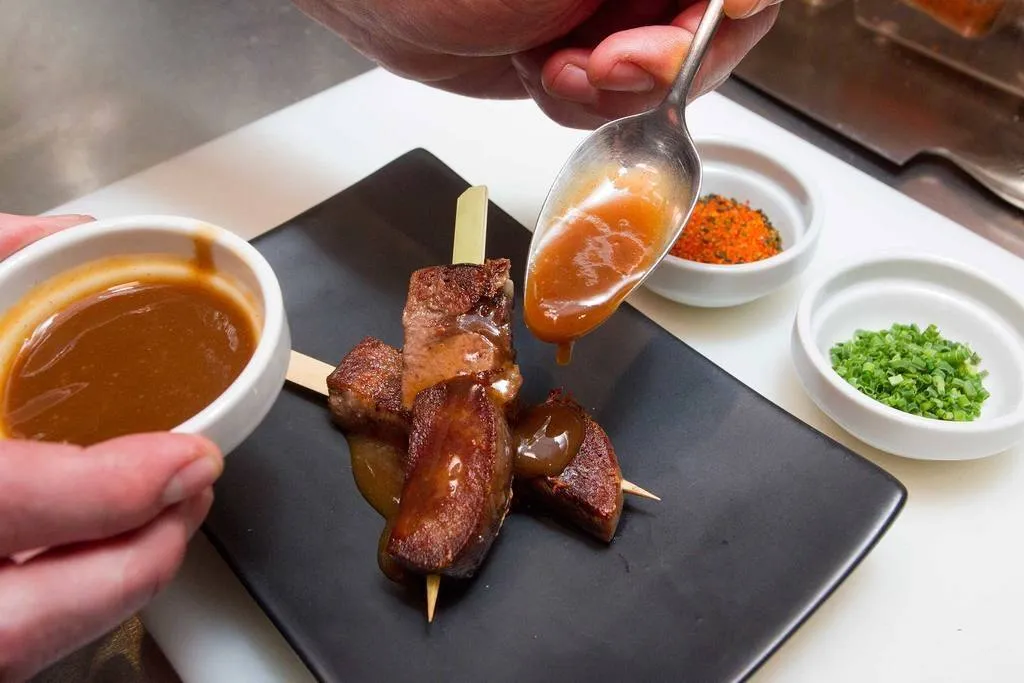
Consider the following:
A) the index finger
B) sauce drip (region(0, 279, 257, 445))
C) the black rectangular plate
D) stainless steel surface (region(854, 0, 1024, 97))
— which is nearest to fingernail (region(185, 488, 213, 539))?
sauce drip (region(0, 279, 257, 445))

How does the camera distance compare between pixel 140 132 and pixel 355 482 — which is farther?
pixel 140 132

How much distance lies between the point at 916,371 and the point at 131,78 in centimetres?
371

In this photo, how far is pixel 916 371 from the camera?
6.89ft

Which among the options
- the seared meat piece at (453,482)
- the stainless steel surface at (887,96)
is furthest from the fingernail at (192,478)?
the stainless steel surface at (887,96)

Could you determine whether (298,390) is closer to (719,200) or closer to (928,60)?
(719,200)

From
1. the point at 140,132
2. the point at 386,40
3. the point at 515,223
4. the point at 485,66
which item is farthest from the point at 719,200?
the point at 140,132

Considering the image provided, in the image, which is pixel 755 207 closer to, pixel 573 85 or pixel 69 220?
pixel 573 85

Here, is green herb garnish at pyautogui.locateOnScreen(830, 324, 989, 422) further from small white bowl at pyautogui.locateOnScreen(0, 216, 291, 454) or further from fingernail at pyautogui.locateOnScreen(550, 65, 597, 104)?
small white bowl at pyautogui.locateOnScreen(0, 216, 291, 454)

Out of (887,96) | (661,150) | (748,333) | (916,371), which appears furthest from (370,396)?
(887,96)

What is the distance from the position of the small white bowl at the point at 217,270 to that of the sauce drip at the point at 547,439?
58 centimetres

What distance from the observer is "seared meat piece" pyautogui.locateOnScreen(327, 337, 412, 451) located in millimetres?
1875

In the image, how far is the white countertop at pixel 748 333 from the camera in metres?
1.75

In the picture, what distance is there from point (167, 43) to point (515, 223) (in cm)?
266

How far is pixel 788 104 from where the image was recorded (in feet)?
11.1
